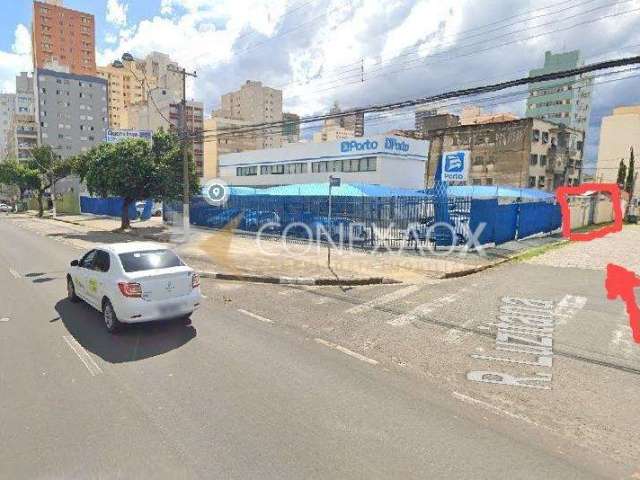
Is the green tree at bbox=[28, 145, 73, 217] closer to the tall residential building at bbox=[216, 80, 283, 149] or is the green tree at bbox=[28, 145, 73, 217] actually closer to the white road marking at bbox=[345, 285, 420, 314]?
the white road marking at bbox=[345, 285, 420, 314]

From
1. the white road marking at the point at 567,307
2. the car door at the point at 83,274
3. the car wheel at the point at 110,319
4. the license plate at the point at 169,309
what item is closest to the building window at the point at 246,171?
the car door at the point at 83,274

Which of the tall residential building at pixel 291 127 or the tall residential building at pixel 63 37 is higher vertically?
the tall residential building at pixel 63 37

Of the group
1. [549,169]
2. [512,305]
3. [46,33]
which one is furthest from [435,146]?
[46,33]

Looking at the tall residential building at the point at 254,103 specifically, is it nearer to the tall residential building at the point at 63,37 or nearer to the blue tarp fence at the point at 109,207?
the tall residential building at the point at 63,37

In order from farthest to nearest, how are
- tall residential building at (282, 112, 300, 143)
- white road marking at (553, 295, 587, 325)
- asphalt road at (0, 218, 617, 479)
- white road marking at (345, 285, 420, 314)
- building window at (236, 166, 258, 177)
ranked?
building window at (236, 166, 258, 177) → tall residential building at (282, 112, 300, 143) → white road marking at (345, 285, 420, 314) → white road marking at (553, 295, 587, 325) → asphalt road at (0, 218, 617, 479)

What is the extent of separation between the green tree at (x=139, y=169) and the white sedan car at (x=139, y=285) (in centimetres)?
1697

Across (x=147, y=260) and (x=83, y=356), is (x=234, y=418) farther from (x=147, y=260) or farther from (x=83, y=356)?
(x=147, y=260)

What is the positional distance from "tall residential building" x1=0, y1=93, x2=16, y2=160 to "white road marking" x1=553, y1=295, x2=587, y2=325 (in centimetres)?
16705

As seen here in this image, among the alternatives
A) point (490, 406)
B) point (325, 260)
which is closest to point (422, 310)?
point (490, 406)

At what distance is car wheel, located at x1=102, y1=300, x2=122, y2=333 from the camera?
22.7 feet

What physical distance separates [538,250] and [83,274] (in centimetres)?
1697

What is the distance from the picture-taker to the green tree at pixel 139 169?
23.1 meters

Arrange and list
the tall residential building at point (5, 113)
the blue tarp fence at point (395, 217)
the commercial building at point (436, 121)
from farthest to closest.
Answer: the tall residential building at point (5, 113) → the commercial building at point (436, 121) → the blue tarp fence at point (395, 217)

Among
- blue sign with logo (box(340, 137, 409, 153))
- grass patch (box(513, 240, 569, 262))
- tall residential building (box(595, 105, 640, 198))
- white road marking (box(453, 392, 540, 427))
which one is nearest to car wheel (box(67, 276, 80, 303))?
white road marking (box(453, 392, 540, 427))
